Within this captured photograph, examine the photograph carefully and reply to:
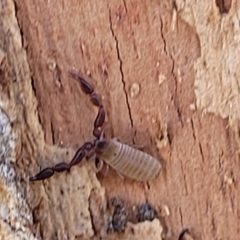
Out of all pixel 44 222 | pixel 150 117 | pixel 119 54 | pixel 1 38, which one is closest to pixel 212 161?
pixel 150 117

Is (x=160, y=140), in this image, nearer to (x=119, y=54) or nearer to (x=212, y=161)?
(x=212, y=161)

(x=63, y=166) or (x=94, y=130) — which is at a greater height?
(x=94, y=130)

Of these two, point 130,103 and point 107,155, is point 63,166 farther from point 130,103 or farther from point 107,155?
point 130,103

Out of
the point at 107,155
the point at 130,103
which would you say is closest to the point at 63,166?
the point at 107,155
